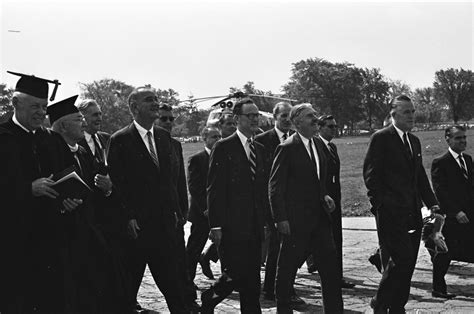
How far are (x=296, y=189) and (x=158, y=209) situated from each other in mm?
1396

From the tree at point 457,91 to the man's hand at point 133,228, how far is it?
12772cm

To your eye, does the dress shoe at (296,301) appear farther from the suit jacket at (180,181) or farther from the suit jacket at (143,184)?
the suit jacket at (143,184)

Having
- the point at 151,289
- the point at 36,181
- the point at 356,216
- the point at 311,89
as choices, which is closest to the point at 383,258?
the point at 151,289

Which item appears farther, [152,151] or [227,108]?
[227,108]

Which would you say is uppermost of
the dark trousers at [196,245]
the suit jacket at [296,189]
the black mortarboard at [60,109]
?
the black mortarboard at [60,109]

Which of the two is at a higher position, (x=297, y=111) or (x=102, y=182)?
(x=297, y=111)

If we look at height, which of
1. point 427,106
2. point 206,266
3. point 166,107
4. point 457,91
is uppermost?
point 457,91

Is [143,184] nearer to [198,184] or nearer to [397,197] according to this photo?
[397,197]

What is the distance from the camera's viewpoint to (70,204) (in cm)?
533

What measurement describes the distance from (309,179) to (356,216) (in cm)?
1009

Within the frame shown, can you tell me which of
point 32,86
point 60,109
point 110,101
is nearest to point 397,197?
point 60,109

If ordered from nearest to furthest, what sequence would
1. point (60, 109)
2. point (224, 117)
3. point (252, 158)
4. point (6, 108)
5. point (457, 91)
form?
point (60, 109), point (252, 158), point (224, 117), point (6, 108), point (457, 91)

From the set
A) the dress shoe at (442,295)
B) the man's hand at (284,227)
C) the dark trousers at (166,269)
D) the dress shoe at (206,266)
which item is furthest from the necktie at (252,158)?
the dress shoe at (442,295)

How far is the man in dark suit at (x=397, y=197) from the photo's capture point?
22.3ft
